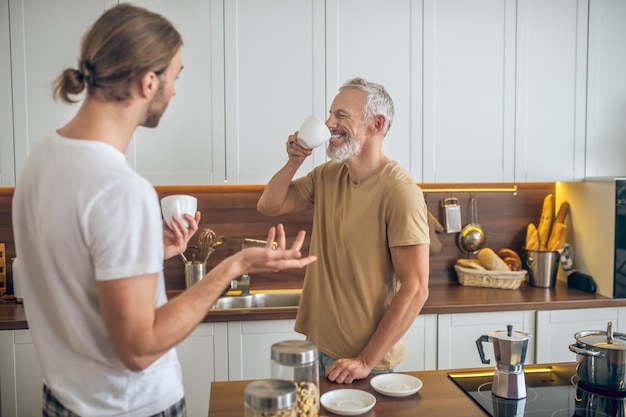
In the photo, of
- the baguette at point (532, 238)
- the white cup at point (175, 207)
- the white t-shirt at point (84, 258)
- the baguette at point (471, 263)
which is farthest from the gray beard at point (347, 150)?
the baguette at point (532, 238)

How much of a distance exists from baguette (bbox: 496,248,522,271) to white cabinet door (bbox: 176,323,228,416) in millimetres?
1665

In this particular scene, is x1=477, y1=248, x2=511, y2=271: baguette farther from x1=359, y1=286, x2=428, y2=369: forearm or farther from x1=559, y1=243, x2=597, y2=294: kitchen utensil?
x1=359, y1=286, x2=428, y2=369: forearm

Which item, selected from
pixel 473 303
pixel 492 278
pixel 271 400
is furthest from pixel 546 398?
pixel 492 278

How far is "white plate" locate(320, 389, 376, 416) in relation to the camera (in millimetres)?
1479

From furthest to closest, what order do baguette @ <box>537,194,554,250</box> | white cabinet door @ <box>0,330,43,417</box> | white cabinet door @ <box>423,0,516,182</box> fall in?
baguette @ <box>537,194,554,250</box> → white cabinet door @ <box>423,0,516,182</box> → white cabinet door @ <box>0,330,43,417</box>

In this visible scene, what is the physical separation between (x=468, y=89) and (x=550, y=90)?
47cm

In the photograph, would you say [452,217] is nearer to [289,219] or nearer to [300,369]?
[289,219]

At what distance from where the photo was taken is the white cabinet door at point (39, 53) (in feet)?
9.25

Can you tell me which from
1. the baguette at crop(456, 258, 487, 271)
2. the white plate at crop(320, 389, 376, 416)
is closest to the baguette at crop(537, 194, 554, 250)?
the baguette at crop(456, 258, 487, 271)

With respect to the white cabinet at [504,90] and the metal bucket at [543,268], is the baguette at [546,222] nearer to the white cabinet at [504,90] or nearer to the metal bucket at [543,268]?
the metal bucket at [543,268]

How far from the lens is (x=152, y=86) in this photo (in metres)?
1.16

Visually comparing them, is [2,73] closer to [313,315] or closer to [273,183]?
[273,183]

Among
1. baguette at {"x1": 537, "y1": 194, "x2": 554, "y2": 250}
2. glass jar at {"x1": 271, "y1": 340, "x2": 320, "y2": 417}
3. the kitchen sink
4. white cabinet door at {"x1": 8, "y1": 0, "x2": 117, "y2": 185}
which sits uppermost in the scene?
white cabinet door at {"x1": 8, "y1": 0, "x2": 117, "y2": 185}

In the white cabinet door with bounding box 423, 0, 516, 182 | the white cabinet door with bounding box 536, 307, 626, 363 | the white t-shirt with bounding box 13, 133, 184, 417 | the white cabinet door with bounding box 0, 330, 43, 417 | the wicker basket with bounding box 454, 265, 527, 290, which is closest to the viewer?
the white t-shirt with bounding box 13, 133, 184, 417
